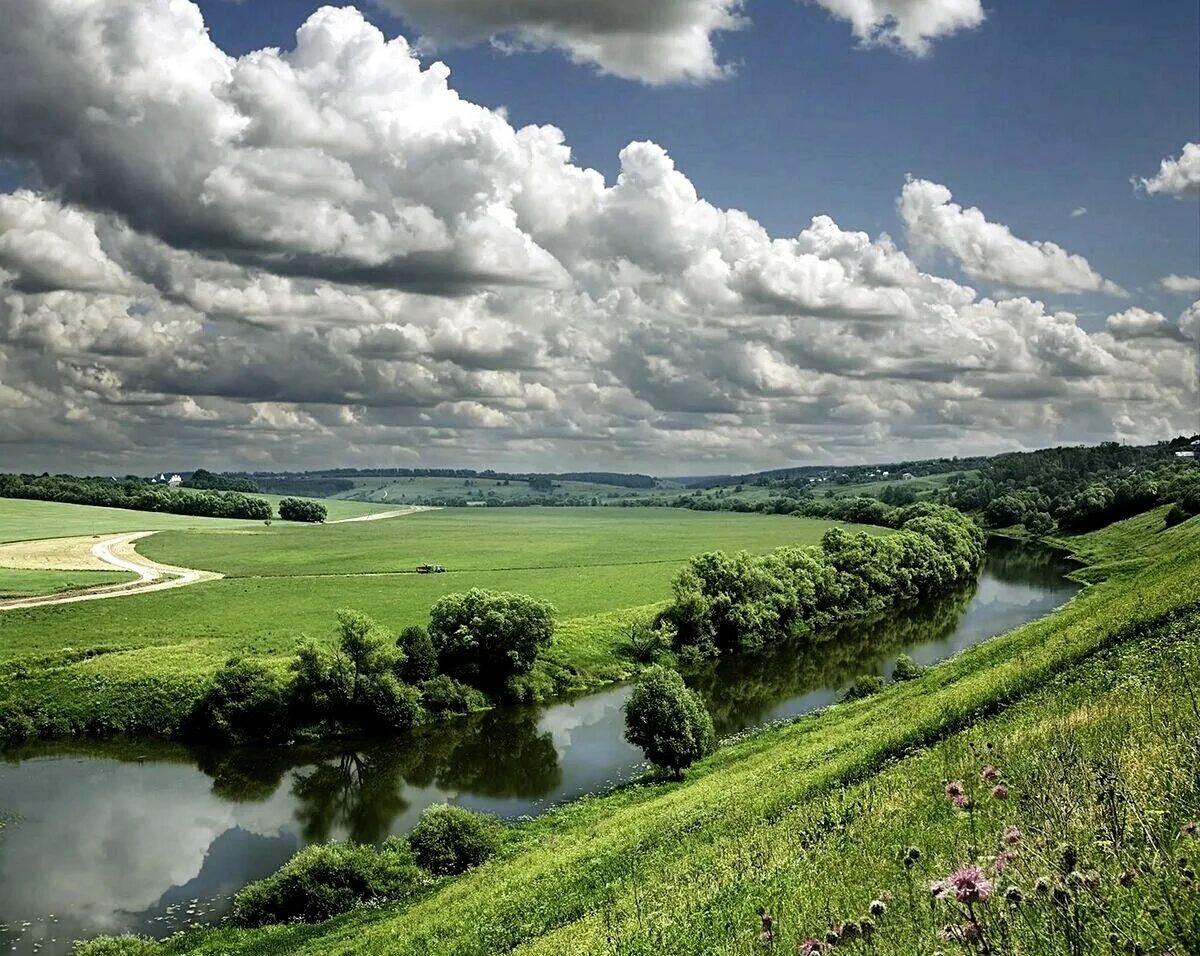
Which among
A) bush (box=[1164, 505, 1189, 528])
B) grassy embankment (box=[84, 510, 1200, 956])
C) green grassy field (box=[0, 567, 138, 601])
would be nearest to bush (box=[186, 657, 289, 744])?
grassy embankment (box=[84, 510, 1200, 956])

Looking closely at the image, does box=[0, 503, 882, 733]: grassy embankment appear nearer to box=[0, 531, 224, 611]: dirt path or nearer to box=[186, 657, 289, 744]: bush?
box=[186, 657, 289, 744]: bush

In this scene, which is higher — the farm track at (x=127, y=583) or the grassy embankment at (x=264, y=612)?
the farm track at (x=127, y=583)

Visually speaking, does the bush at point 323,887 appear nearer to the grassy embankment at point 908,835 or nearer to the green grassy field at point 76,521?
the grassy embankment at point 908,835

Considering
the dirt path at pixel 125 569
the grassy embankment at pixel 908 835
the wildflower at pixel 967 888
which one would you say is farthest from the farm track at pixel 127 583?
the wildflower at pixel 967 888

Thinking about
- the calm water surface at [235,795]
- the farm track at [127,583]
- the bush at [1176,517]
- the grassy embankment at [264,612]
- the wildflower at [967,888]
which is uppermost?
the wildflower at [967,888]

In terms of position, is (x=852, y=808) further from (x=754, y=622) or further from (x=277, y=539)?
(x=277, y=539)

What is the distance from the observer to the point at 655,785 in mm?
43375

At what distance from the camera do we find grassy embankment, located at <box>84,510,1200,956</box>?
7973 millimetres

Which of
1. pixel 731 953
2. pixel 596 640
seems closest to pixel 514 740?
pixel 596 640

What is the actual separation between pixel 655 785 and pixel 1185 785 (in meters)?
35.3

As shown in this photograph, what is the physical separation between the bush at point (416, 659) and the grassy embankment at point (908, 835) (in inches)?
1071

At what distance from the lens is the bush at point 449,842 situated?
1403 inches

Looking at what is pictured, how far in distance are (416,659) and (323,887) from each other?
3196cm

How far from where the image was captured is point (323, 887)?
109 ft
